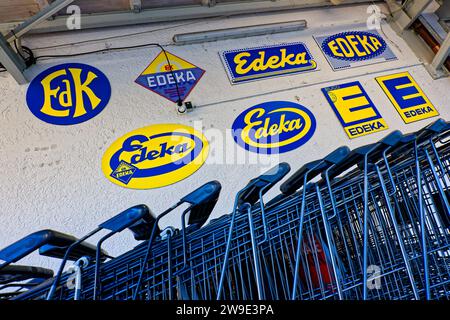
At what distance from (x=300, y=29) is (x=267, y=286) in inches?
99.2

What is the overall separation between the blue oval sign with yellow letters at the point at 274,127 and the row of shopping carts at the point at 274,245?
1.02 metres

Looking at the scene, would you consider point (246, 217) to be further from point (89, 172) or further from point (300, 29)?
point (300, 29)

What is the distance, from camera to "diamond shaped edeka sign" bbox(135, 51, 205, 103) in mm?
2109

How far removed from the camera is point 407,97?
2395mm

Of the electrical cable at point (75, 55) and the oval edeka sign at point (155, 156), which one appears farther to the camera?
the electrical cable at point (75, 55)

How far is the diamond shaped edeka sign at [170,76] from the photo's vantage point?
6.92 ft

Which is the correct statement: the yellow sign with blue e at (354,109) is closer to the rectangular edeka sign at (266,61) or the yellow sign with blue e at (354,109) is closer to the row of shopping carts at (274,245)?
the rectangular edeka sign at (266,61)

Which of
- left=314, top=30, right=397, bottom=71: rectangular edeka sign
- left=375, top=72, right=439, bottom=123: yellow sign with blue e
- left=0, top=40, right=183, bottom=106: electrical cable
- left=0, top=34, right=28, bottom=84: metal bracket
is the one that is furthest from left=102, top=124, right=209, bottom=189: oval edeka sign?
left=375, top=72, right=439, bottom=123: yellow sign with blue e

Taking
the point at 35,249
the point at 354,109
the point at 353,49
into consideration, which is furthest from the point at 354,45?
the point at 35,249

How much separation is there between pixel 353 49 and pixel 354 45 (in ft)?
0.23

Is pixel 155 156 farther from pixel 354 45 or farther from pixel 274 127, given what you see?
pixel 354 45

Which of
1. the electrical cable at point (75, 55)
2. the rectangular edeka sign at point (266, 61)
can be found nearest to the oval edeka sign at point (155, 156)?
the electrical cable at point (75, 55)
